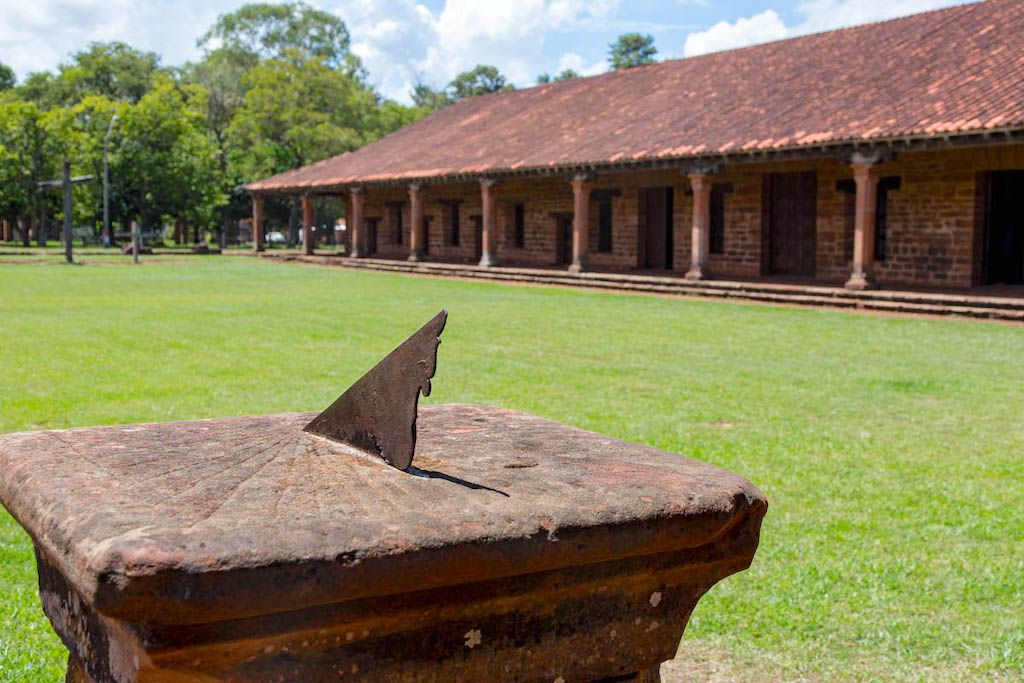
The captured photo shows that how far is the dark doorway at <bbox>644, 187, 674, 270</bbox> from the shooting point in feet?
78.1

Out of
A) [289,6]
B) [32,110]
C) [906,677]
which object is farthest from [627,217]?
[289,6]

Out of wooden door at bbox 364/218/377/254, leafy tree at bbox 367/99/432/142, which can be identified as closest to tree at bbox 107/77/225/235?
leafy tree at bbox 367/99/432/142

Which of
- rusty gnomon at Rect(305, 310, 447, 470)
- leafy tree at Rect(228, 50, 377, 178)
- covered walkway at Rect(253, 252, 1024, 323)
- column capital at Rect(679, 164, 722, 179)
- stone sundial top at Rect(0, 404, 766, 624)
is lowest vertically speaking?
covered walkway at Rect(253, 252, 1024, 323)

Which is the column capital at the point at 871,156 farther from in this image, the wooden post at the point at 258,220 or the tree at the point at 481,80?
the tree at the point at 481,80

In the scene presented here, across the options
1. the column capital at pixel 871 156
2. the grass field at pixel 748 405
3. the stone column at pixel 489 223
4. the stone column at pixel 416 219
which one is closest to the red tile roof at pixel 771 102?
the column capital at pixel 871 156

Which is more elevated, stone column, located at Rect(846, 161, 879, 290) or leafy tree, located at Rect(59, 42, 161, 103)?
leafy tree, located at Rect(59, 42, 161, 103)

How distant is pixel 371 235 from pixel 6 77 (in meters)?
41.1

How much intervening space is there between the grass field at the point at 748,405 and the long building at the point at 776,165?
11.0 feet

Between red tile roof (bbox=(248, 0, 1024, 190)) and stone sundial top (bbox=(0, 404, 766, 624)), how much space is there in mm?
14239

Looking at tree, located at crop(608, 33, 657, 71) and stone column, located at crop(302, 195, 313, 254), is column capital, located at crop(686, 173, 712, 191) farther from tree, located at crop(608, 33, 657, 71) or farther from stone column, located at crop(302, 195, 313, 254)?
tree, located at crop(608, 33, 657, 71)

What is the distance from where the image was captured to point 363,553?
4.79 feet

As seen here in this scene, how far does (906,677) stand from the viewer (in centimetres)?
301

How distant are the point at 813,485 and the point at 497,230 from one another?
23.6 m

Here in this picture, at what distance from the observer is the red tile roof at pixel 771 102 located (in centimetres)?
1627
